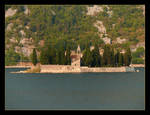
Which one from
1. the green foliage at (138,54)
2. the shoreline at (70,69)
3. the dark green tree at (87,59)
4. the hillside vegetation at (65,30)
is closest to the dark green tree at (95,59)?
the dark green tree at (87,59)

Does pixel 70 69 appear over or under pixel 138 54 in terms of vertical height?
under

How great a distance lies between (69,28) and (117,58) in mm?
111780

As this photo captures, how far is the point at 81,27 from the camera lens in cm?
19188

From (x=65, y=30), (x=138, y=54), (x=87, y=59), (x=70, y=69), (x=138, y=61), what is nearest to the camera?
(x=87, y=59)

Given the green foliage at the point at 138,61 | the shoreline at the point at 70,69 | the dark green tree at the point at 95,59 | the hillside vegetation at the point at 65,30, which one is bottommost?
the shoreline at the point at 70,69

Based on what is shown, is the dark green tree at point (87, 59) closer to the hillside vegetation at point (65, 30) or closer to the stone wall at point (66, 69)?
the stone wall at point (66, 69)

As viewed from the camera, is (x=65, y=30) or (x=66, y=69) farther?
(x=65, y=30)

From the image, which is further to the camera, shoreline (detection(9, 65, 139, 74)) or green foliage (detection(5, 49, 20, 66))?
green foliage (detection(5, 49, 20, 66))

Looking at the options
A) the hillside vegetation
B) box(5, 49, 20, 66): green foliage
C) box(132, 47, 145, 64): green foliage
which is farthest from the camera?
the hillside vegetation

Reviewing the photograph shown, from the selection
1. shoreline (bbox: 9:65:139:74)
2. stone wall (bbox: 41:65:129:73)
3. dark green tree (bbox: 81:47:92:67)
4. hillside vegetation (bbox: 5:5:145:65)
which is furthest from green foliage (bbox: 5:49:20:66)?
dark green tree (bbox: 81:47:92:67)

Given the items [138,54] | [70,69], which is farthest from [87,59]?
[138,54]

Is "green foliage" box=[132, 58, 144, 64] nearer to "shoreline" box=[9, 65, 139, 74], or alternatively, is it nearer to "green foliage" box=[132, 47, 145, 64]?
"green foliage" box=[132, 47, 145, 64]

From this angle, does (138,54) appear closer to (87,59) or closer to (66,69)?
(87,59)

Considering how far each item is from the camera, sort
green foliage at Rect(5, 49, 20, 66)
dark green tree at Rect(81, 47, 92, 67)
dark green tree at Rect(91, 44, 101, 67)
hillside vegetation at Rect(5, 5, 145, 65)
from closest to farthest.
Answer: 1. dark green tree at Rect(81, 47, 92, 67)
2. dark green tree at Rect(91, 44, 101, 67)
3. green foliage at Rect(5, 49, 20, 66)
4. hillside vegetation at Rect(5, 5, 145, 65)
